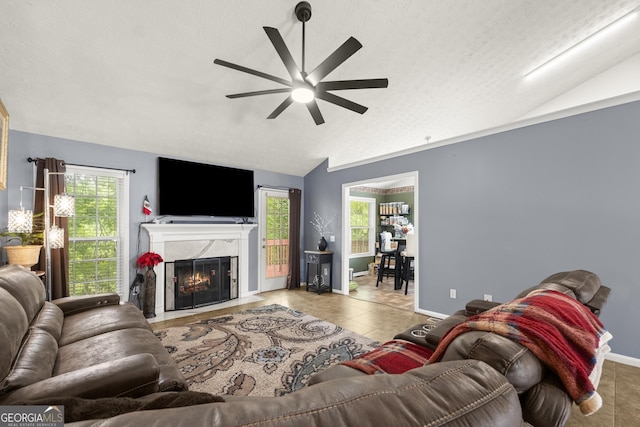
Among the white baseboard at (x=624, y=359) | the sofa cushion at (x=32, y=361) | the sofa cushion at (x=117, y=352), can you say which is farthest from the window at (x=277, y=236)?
the white baseboard at (x=624, y=359)

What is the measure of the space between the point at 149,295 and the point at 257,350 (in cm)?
215

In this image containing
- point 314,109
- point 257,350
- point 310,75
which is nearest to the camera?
point 310,75

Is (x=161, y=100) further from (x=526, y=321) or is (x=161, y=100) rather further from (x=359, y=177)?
(x=526, y=321)

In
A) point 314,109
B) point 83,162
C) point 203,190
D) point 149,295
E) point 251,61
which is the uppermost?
point 251,61

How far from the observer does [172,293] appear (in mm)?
4453

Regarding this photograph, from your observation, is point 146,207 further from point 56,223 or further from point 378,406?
point 378,406

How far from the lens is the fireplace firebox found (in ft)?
14.6

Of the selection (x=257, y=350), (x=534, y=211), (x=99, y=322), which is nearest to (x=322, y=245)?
(x=257, y=350)

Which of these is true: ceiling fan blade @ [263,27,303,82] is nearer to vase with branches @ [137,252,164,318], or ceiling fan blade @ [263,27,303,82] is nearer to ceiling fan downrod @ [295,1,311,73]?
ceiling fan downrod @ [295,1,311,73]

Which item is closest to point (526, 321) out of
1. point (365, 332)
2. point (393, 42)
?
point (365, 332)

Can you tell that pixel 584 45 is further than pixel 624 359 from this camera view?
Yes

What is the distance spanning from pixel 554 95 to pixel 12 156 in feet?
24.7

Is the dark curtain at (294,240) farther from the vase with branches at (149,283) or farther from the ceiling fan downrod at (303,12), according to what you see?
the ceiling fan downrod at (303,12)

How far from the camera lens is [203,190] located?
490 cm
